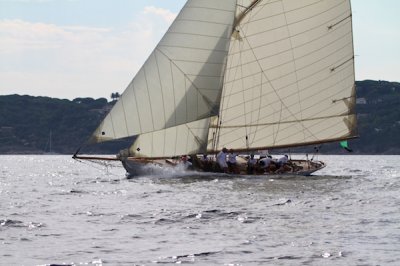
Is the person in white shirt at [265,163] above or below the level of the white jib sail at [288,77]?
below

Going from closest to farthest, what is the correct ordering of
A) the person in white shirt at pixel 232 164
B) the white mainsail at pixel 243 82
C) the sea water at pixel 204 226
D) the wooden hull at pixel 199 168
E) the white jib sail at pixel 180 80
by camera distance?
1. the sea water at pixel 204 226
2. the white jib sail at pixel 180 80
3. the white mainsail at pixel 243 82
4. the person in white shirt at pixel 232 164
5. the wooden hull at pixel 199 168

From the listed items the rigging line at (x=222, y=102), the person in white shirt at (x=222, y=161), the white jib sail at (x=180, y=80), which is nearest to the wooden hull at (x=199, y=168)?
the person in white shirt at (x=222, y=161)

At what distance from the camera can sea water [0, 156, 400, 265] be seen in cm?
2123

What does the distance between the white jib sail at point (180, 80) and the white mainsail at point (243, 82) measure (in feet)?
0.17

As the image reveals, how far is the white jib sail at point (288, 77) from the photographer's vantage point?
49625mm

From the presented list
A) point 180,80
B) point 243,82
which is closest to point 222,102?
point 243,82

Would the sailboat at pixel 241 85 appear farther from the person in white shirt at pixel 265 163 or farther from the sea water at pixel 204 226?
the sea water at pixel 204 226

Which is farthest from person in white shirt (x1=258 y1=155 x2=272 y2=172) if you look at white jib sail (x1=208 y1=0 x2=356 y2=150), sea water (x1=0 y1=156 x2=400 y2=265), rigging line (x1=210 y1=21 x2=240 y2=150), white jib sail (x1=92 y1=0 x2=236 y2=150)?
sea water (x1=0 y1=156 x2=400 y2=265)

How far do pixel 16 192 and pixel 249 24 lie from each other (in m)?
15.3

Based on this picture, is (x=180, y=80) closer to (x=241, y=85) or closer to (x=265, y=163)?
(x=241, y=85)

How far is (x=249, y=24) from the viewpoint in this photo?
49188 mm

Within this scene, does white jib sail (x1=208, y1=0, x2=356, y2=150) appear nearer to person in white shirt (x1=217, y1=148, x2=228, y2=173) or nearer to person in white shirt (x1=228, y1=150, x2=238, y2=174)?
person in white shirt (x1=228, y1=150, x2=238, y2=174)

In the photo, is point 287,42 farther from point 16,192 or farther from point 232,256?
point 232,256

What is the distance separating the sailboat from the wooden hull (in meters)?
0.09
